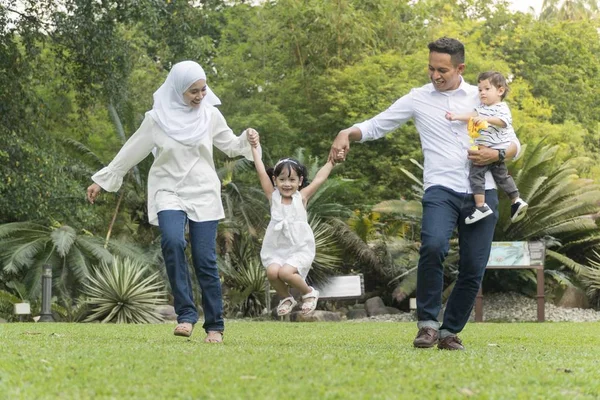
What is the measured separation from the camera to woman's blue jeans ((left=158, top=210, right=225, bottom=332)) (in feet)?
26.9

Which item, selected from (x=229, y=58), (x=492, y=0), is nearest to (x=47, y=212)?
(x=229, y=58)

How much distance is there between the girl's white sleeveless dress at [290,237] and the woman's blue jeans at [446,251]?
1936mm

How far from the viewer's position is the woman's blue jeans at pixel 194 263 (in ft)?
26.9

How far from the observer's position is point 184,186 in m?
8.36

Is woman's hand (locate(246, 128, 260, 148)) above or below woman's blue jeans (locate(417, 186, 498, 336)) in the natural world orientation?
above

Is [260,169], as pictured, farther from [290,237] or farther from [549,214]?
[549,214]

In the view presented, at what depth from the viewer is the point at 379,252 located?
24.9m

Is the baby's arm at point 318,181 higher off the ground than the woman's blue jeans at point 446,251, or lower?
higher

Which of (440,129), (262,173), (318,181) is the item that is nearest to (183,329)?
(262,173)

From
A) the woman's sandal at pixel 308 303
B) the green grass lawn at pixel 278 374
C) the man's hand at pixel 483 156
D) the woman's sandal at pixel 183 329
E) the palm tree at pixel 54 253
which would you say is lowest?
the palm tree at pixel 54 253

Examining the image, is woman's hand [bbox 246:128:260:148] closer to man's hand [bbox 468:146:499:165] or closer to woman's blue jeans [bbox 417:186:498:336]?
woman's blue jeans [bbox 417:186:498:336]

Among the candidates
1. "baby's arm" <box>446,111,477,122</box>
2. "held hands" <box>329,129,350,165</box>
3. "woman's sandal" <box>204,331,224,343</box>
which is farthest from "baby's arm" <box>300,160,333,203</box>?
"woman's sandal" <box>204,331,224,343</box>

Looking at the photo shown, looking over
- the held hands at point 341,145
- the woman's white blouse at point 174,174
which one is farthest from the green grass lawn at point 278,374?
the held hands at point 341,145

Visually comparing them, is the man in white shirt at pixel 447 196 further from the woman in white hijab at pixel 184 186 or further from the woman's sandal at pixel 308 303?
the woman's sandal at pixel 308 303
